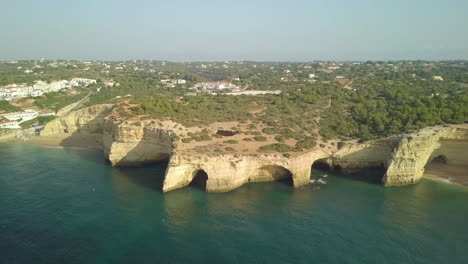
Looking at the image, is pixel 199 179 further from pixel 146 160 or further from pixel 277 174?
pixel 146 160

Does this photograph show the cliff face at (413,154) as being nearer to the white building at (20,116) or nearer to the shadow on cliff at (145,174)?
the shadow on cliff at (145,174)

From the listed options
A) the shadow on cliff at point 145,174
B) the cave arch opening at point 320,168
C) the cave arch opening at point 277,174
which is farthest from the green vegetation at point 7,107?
the cave arch opening at point 320,168

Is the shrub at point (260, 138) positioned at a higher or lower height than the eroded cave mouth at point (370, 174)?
higher

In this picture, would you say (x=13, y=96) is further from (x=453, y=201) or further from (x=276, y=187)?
(x=453, y=201)

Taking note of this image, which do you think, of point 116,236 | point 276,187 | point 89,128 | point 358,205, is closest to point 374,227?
point 358,205

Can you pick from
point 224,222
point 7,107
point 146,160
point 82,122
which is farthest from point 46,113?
point 224,222

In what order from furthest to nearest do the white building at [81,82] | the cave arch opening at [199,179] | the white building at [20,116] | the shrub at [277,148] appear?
the white building at [81,82] < the white building at [20,116] < the shrub at [277,148] < the cave arch opening at [199,179]
